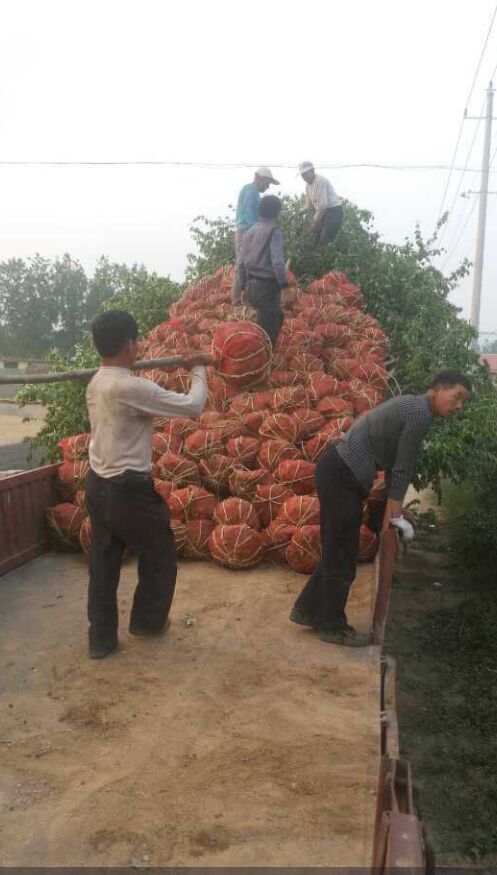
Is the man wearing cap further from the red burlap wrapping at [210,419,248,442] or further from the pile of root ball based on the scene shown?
the red burlap wrapping at [210,419,248,442]

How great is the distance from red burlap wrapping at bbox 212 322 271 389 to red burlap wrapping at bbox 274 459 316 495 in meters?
0.70

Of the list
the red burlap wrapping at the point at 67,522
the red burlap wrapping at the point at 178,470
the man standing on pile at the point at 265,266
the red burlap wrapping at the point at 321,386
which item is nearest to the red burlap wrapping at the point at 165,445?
the red burlap wrapping at the point at 178,470

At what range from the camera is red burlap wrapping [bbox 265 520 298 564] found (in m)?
4.76

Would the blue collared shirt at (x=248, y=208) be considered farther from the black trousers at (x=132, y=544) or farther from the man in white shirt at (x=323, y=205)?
the black trousers at (x=132, y=544)

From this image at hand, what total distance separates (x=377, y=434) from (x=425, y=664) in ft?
8.21

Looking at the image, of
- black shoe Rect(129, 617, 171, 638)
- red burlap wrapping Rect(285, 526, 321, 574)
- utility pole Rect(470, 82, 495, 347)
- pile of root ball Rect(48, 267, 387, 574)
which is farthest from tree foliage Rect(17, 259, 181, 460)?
utility pole Rect(470, 82, 495, 347)

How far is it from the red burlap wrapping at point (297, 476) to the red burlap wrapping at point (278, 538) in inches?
14.5

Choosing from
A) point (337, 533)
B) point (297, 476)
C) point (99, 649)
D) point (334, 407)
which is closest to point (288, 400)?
point (334, 407)

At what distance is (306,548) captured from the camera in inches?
181

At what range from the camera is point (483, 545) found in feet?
23.8

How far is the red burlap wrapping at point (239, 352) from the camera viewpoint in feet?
15.6

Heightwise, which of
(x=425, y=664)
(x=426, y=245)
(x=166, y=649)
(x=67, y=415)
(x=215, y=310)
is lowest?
(x=425, y=664)

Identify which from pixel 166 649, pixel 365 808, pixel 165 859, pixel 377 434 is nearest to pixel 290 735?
pixel 365 808

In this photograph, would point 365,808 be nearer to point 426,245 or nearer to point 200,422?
point 200,422
